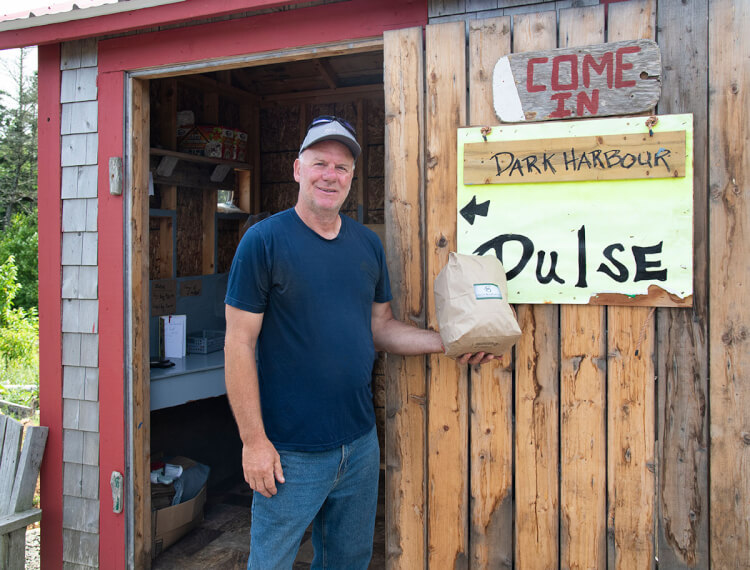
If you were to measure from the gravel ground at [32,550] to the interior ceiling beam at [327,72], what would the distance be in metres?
4.28

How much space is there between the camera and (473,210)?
2.33 metres

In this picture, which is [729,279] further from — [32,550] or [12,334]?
[12,334]

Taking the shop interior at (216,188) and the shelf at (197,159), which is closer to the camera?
the shelf at (197,159)

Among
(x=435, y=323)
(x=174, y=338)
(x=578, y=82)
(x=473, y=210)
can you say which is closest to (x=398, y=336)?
(x=435, y=323)

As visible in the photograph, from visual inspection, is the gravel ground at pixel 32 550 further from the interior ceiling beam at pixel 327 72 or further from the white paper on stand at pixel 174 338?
the interior ceiling beam at pixel 327 72

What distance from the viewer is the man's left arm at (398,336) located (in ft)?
7.50

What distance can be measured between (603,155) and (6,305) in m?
11.0

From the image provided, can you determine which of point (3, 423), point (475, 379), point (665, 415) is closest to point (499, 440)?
point (475, 379)

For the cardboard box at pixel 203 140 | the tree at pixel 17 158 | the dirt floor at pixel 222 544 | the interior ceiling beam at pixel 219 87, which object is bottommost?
the dirt floor at pixel 222 544

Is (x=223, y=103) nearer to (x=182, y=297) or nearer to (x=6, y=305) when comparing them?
(x=182, y=297)

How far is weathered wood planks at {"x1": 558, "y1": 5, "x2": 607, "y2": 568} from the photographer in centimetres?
221

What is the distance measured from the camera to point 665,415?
7.08 ft

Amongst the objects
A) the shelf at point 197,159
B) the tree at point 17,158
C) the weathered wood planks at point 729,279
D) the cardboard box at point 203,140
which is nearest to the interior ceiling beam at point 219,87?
the cardboard box at point 203,140


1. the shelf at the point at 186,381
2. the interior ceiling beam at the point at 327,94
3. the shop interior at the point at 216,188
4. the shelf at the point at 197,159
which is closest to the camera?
the shelf at the point at 186,381
